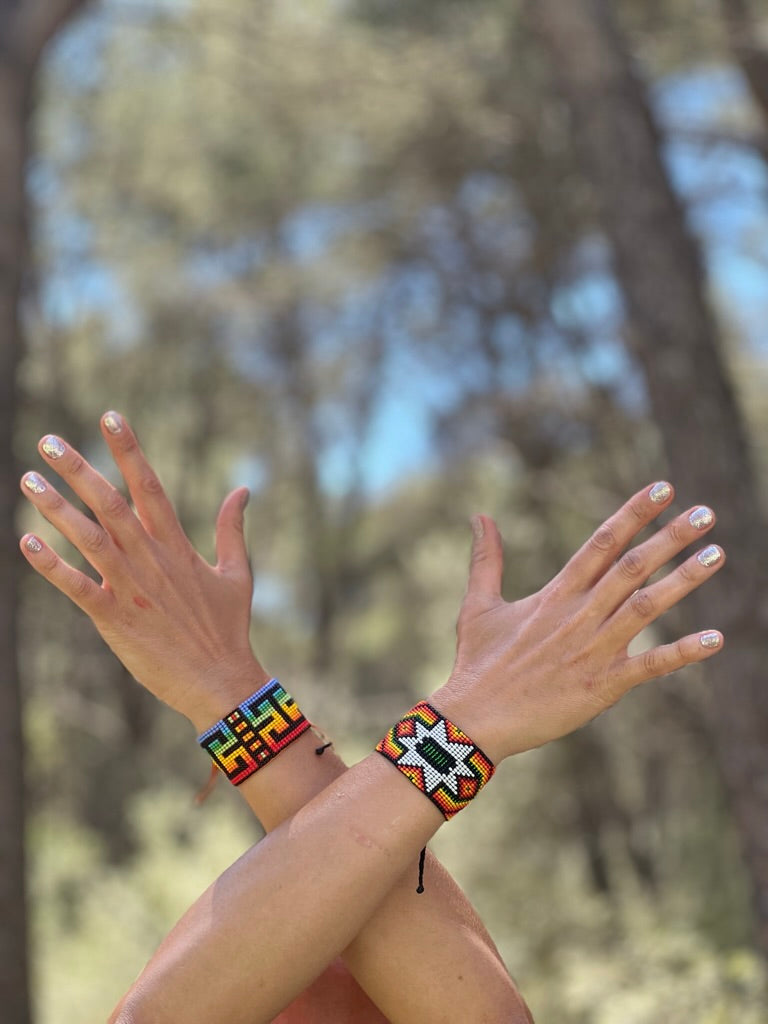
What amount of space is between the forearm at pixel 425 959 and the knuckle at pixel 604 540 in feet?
1.68

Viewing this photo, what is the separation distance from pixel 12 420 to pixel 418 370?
6.80 m

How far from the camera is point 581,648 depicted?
156 cm

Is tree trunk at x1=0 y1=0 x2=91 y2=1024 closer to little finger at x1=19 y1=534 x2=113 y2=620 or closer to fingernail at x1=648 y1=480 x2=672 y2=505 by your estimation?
little finger at x1=19 y1=534 x2=113 y2=620

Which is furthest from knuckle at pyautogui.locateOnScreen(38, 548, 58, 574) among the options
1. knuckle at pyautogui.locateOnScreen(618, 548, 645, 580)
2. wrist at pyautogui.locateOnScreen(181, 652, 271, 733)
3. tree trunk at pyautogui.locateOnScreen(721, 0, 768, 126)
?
tree trunk at pyautogui.locateOnScreen(721, 0, 768, 126)

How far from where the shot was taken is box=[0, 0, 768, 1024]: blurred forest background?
4785 millimetres

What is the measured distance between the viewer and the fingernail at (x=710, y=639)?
1457 millimetres

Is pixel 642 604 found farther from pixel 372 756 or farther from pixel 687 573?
pixel 372 756

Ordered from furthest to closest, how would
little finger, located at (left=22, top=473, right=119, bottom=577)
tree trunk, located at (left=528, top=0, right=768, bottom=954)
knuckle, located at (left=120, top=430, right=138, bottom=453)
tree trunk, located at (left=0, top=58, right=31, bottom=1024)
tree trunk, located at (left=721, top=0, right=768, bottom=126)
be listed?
1. tree trunk, located at (left=721, top=0, right=768, bottom=126)
2. tree trunk, located at (left=528, top=0, right=768, bottom=954)
3. tree trunk, located at (left=0, top=58, right=31, bottom=1024)
4. knuckle, located at (left=120, top=430, right=138, bottom=453)
5. little finger, located at (left=22, top=473, right=119, bottom=577)

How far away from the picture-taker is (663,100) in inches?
298

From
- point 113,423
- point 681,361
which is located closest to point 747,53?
point 681,361

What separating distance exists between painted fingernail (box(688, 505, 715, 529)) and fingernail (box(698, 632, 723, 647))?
139mm

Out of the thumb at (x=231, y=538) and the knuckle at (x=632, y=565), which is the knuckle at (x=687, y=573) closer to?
the knuckle at (x=632, y=565)

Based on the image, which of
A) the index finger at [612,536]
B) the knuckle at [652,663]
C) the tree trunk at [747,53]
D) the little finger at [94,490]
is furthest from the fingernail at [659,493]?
the tree trunk at [747,53]

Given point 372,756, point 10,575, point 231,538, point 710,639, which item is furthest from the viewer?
point 10,575
